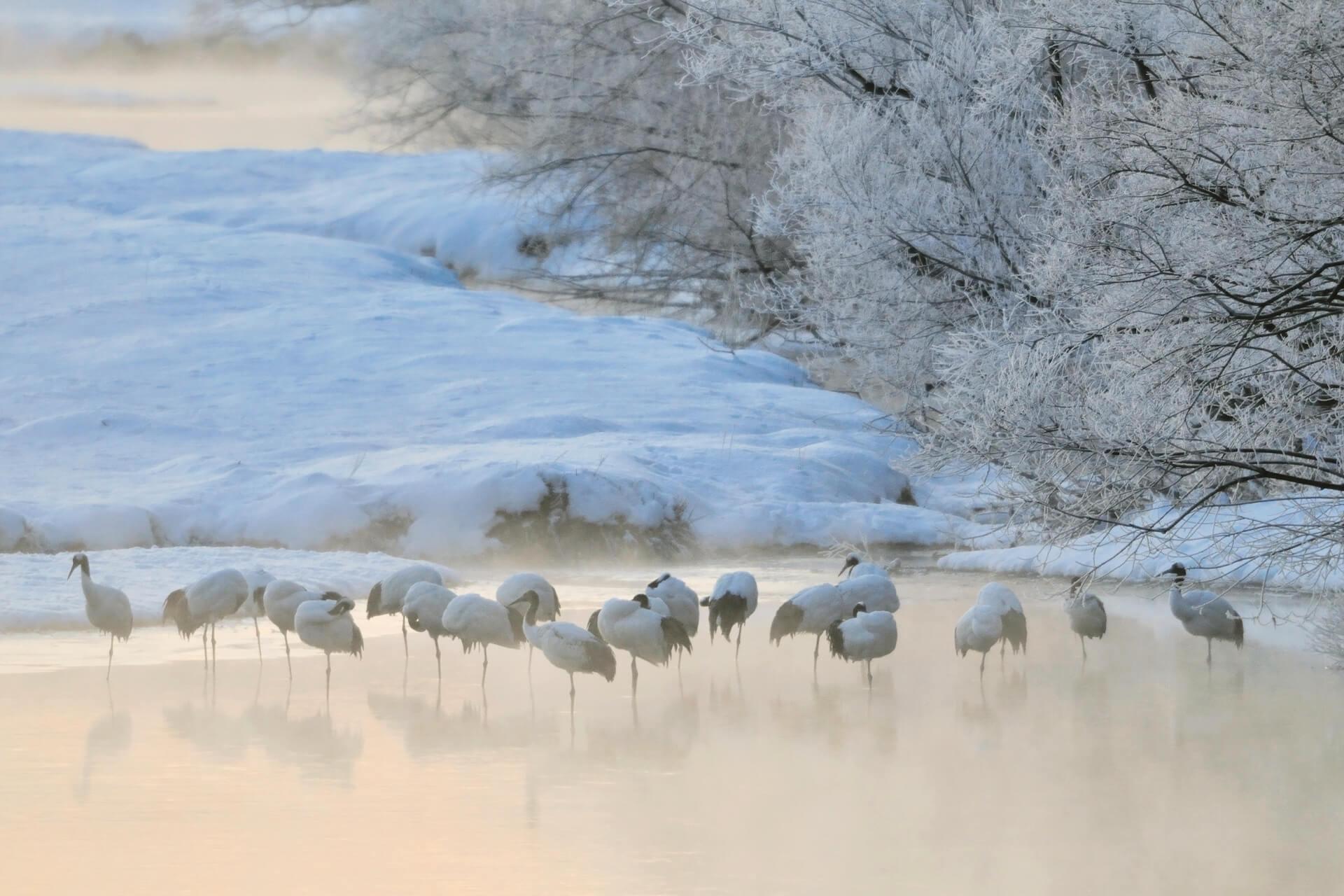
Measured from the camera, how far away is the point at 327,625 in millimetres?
7883

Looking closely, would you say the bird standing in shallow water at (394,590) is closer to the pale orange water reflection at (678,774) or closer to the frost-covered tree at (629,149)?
the pale orange water reflection at (678,774)

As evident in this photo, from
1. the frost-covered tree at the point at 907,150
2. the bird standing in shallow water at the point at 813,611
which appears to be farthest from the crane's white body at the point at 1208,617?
the frost-covered tree at the point at 907,150

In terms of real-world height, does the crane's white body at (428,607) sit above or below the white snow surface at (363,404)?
below

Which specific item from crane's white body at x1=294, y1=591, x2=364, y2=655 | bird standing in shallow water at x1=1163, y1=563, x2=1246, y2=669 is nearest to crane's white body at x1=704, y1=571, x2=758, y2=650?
crane's white body at x1=294, y1=591, x2=364, y2=655

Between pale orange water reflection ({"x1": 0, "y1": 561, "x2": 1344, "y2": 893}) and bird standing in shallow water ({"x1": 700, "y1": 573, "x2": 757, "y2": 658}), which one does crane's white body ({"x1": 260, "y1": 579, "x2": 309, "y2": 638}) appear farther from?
bird standing in shallow water ({"x1": 700, "y1": 573, "x2": 757, "y2": 658})

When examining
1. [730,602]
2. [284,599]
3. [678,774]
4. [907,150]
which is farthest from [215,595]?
[907,150]

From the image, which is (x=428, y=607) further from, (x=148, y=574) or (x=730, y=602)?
(x=148, y=574)

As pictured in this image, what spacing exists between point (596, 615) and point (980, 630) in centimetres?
201

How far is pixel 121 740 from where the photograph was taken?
6.43 m

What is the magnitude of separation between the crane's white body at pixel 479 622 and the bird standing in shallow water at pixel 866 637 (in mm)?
1697

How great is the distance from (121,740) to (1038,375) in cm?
530

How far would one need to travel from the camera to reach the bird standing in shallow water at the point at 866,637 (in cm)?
800

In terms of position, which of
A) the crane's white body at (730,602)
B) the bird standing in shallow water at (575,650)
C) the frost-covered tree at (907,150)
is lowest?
the bird standing in shallow water at (575,650)

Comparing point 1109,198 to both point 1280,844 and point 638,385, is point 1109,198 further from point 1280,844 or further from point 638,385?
point 638,385
